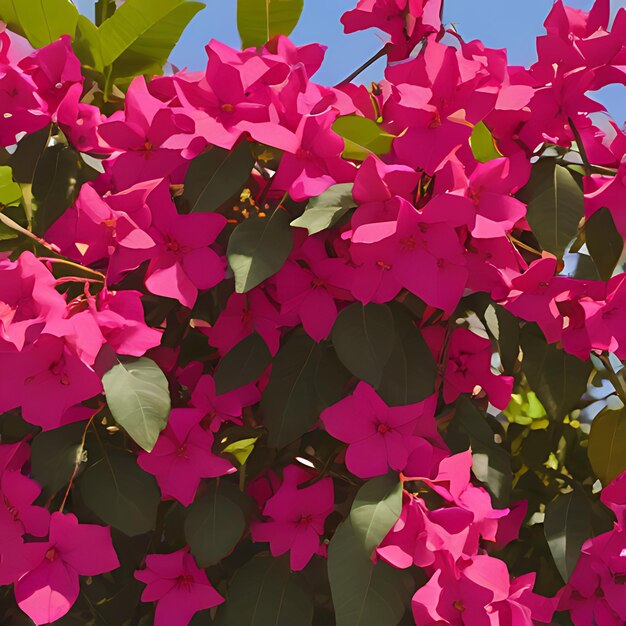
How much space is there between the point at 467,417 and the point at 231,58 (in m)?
0.39

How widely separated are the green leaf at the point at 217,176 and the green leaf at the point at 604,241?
30cm

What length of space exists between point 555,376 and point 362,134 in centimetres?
28

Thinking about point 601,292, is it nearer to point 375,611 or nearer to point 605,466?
point 605,466

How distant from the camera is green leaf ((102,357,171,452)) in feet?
1.97

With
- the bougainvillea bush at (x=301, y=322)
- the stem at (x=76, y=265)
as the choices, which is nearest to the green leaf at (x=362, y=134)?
the bougainvillea bush at (x=301, y=322)

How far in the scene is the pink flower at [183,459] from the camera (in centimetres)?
69

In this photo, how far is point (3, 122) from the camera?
79cm

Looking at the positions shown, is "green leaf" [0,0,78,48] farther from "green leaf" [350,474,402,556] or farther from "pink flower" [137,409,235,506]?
"green leaf" [350,474,402,556]

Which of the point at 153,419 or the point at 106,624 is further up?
the point at 153,419

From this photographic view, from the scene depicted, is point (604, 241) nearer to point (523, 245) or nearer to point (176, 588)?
point (523, 245)

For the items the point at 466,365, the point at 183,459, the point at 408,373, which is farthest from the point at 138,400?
the point at 466,365

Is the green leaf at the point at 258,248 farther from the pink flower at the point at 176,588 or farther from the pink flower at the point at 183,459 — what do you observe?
the pink flower at the point at 176,588

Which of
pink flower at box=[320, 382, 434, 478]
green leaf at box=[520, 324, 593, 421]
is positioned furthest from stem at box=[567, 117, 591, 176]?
pink flower at box=[320, 382, 434, 478]

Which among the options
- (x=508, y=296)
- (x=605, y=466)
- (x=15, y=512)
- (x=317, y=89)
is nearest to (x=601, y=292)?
(x=508, y=296)
